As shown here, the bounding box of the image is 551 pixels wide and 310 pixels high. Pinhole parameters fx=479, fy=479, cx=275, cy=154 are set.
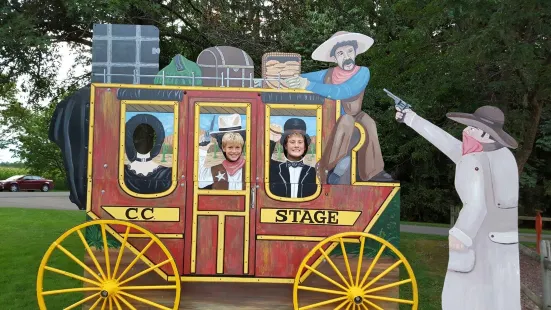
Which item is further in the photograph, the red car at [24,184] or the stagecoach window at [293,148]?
the red car at [24,184]

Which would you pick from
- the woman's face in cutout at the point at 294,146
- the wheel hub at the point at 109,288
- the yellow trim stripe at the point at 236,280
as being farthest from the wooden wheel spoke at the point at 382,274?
the wheel hub at the point at 109,288

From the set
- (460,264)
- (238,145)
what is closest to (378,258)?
(460,264)

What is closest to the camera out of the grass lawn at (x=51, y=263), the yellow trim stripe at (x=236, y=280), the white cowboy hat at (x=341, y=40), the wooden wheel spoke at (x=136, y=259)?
the wooden wheel spoke at (x=136, y=259)

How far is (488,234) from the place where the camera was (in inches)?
166

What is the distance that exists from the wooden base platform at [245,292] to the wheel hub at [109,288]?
5.5 inches

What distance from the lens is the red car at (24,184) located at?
26938 millimetres

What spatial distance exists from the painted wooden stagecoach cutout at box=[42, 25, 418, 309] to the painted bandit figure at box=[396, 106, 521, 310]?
1.96 ft

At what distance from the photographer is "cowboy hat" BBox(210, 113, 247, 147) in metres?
4.62

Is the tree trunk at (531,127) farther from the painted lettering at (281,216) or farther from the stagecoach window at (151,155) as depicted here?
the stagecoach window at (151,155)

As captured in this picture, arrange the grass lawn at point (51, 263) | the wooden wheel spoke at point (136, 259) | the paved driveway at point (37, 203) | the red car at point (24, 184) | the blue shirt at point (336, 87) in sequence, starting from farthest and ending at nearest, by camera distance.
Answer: the red car at point (24, 184)
the paved driveway at point (37, 203)
the grass lawn at point (51, 263)
the blue shirt at point (336, 87)
the wooden wheel spoke at point (136, 259)

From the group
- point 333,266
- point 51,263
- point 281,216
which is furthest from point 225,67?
point 51,263

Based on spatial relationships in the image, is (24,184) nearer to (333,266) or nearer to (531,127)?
(531,127)

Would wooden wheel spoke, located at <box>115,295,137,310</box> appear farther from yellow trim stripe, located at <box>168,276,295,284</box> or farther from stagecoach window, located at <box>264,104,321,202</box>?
stagecoach window, located at <box>264,104,321,202</box>

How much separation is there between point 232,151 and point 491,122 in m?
2.40
